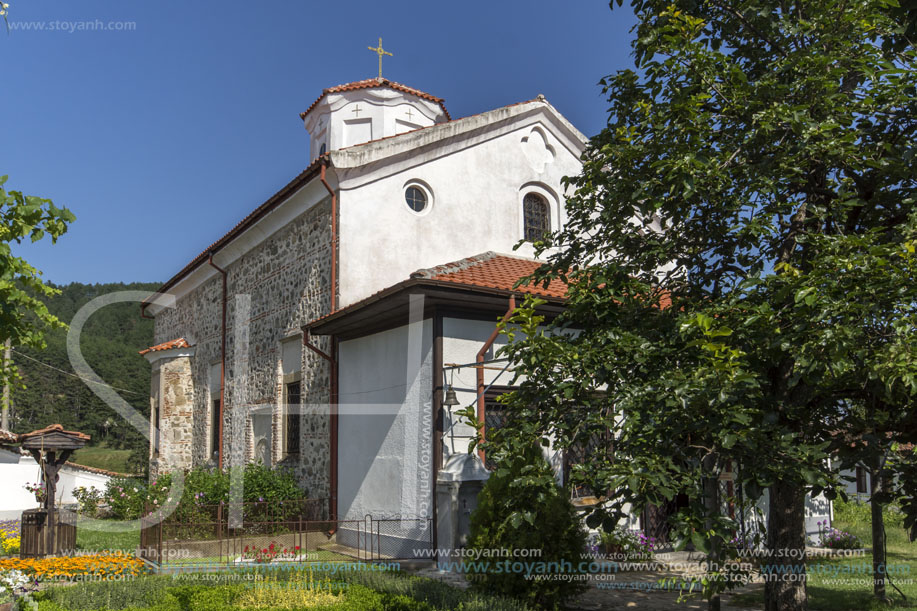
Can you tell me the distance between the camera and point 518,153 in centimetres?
1379

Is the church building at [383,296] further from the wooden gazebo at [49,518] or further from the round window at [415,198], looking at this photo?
the wooden gazebo at [49,518]

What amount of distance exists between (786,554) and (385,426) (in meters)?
6.52

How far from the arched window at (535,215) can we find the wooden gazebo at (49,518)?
9.03m

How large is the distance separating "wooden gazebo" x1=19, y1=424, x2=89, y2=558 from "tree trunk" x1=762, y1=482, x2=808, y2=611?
10.4 m

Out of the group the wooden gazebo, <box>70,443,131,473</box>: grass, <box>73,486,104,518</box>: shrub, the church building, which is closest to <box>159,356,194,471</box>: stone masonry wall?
the church building

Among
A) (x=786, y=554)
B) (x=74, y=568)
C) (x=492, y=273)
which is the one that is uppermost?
(x=492, y=273)

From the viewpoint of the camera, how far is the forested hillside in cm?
4147

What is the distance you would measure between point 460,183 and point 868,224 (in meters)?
8.76

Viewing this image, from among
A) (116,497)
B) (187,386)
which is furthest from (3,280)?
(187,386)

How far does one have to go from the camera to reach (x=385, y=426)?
10.6m

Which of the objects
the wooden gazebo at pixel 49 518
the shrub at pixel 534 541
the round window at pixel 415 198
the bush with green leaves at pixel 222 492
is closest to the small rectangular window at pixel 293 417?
the bush with green leaves at pixel 222 492

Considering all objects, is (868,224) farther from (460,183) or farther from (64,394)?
(64,394)

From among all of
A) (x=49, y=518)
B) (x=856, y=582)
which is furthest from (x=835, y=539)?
(x=49, y=518)

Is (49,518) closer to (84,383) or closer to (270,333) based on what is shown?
(270,333)
